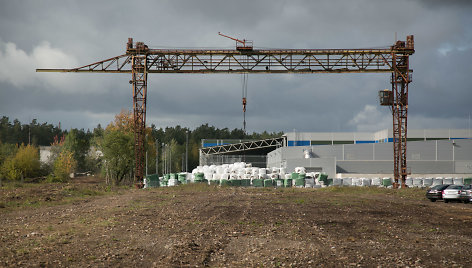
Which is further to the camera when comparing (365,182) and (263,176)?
(263,176)

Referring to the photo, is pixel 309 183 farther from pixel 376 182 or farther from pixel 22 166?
pixel 22 166

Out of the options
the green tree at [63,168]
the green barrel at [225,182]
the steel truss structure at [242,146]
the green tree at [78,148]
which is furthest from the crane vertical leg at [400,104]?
the green tree at [78,148]

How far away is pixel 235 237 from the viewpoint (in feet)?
46.3

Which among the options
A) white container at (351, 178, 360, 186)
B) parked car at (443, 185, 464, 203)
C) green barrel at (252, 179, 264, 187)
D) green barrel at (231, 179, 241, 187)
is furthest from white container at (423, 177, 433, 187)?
green barrel at (231, 179, 241, 187)

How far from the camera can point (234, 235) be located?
14.5m

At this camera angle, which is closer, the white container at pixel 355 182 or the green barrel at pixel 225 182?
the green barrel at pixel 225 182

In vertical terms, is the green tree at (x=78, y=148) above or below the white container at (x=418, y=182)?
above

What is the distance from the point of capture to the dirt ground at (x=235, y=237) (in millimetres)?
11008

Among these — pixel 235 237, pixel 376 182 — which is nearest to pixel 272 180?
pixel 376 182

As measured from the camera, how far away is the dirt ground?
1101 cm

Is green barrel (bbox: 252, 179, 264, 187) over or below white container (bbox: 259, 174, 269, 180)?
below

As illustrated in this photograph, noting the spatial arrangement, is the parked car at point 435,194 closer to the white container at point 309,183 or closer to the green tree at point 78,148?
the white container at point 309,183

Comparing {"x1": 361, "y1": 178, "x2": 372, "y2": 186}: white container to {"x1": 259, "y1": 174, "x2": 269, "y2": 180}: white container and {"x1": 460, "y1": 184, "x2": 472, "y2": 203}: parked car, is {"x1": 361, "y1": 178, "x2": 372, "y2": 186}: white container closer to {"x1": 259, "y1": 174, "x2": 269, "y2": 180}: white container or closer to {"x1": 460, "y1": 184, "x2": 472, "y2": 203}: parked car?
{"x1": 259, "y1": 174, "x2": 269, "y2": 180}: white container

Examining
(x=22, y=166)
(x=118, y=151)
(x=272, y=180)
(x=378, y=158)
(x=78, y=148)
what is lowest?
(x=272, y=180)
